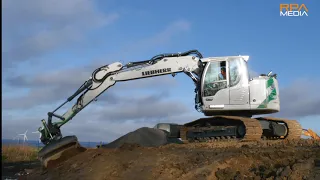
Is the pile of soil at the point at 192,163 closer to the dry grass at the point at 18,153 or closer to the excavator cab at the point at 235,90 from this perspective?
the excavator cab at the point at 235,90

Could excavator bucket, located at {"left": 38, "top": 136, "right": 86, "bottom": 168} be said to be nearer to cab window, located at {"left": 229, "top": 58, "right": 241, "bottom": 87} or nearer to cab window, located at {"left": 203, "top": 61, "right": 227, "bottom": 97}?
cab window, located at {"left": 203, "top": 61, "right": 227, "bottom": 97}

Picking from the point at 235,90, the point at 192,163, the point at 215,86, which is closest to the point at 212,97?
the point at 215,86

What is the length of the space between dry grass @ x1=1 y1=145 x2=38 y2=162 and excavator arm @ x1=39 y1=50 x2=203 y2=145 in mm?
13340

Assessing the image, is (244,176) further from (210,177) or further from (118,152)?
(118,152)

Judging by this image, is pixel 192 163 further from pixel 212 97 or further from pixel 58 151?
pixel 58 151

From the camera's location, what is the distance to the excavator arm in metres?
15.7

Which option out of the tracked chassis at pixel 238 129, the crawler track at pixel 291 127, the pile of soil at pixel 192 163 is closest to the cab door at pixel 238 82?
the tracked chassis at pixel 238 129

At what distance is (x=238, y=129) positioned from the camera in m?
13.8

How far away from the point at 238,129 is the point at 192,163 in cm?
452

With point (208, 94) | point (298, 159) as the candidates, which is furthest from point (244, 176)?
point (208, 94)

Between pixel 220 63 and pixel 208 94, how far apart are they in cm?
131

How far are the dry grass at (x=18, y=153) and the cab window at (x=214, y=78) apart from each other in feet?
56.5

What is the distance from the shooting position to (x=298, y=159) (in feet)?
26.9

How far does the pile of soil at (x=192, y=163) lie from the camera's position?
801 centimetres
